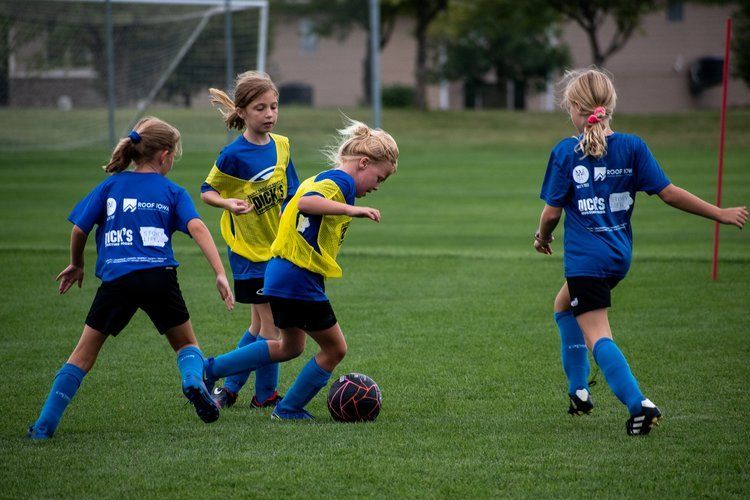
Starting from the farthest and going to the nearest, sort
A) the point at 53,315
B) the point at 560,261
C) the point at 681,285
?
1. the point at 560,261
2. the point at 681,285
3. the point at 53,315

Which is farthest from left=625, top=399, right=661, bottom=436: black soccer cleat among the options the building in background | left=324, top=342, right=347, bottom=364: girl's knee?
the building in background

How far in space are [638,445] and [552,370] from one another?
208 centimetres

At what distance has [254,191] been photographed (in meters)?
6.49

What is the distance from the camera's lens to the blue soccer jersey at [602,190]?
5.44m

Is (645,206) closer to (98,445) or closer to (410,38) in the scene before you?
(98,445)

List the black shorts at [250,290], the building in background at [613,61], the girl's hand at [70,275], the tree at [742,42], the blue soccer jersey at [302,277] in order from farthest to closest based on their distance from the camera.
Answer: the building in background at [613,61] → the tree at [742,42] → the black shorts at [250,290] → the girl's hand at [70,275] → the blue soccer jersey at [302,277]

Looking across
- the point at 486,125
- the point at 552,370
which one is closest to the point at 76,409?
the point at 552,370

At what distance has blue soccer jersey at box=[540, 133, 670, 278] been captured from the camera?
5.44m

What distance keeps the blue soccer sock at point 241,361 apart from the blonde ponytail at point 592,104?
2.21 metres

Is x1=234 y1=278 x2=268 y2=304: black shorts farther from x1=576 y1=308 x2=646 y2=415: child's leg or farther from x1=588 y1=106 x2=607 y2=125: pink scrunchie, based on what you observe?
x1=588 y1=106 x2=607 y2=125: pink scrunchie

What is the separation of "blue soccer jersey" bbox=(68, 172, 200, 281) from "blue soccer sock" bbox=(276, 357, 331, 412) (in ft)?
3.39

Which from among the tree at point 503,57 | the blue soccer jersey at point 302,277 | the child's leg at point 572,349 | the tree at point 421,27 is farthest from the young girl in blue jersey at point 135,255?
the tree at point 503,57

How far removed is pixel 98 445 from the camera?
17.4 feet

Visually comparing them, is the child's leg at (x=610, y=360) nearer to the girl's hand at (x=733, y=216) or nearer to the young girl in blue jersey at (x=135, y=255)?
the girl's hand at (x=733, y=216)
